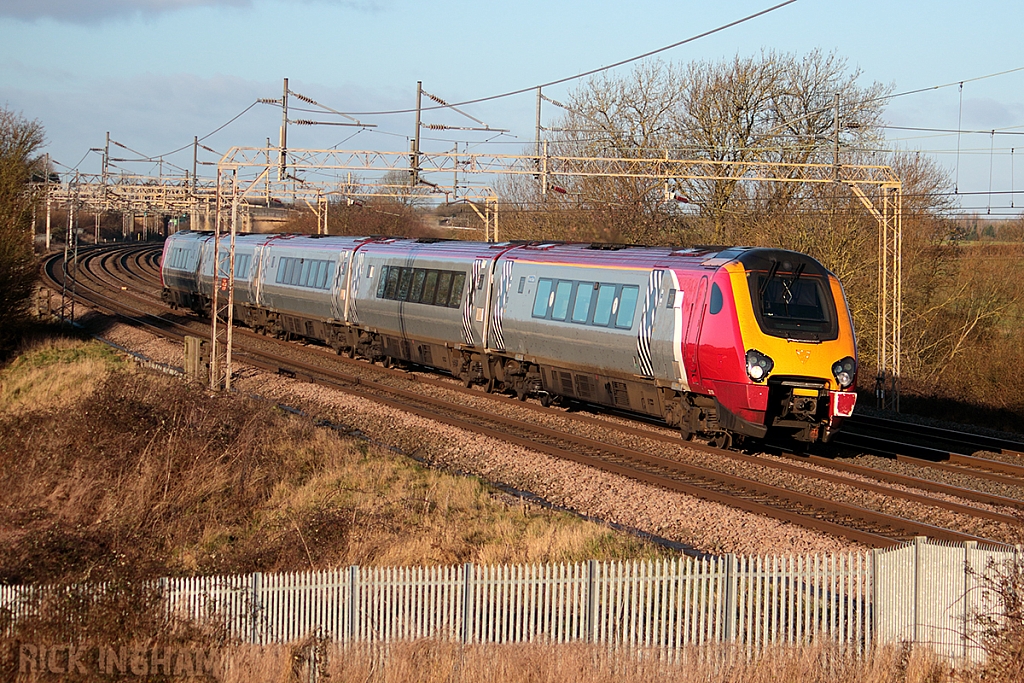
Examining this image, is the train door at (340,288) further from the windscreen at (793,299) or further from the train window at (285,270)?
the windscreen at (793,299)

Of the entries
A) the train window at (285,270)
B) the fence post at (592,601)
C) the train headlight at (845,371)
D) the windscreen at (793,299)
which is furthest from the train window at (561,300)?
the train window at (285,270)

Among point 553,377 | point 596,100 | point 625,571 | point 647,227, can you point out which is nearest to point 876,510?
point 625,571

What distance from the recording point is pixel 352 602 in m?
8.65

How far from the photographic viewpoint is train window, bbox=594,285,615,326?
17.1 meters

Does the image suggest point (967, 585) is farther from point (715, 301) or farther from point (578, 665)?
point (715, 301)

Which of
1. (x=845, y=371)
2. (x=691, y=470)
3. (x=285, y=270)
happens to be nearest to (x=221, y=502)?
(x=691, y=470)

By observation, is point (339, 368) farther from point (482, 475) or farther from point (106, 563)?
point (106, 563)

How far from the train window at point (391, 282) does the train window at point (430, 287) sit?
5.30 feet

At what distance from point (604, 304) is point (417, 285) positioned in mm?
7062

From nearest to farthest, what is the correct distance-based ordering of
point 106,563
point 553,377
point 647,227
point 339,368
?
point 106,563 → point 553,377 → point 339,368 → point 647,227

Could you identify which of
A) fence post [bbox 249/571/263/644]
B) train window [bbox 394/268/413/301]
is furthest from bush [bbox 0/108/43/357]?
fence post [bbox 249/571/263/644]

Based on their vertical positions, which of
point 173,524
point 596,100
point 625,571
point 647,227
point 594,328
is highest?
point 596,100

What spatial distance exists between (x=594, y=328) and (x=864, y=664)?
9.93m

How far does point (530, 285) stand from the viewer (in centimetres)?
1931
